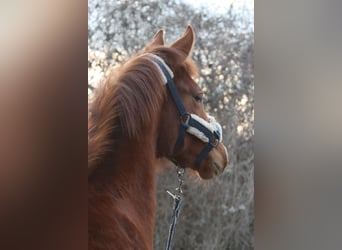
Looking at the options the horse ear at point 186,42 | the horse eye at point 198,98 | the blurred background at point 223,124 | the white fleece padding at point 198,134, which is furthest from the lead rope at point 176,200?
the horse ear at point 186,42

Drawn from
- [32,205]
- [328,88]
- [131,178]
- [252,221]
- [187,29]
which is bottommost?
[252,221]

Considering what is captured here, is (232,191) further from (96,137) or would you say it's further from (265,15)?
(265,15)

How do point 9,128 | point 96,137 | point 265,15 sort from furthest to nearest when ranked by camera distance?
1. point 265,15
2. point 96,137
3. point 9,128

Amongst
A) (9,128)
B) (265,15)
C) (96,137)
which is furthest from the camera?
(265,15)

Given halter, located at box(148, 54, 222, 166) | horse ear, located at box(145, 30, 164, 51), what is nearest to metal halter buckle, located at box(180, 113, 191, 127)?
halter, located at box(148, 54, 222, 166)

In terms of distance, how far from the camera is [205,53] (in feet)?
5.47

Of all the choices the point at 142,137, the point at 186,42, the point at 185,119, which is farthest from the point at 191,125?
the point at 186,42

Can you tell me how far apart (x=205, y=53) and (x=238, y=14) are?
177 mm

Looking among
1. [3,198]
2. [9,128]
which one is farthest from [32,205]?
[9,128]

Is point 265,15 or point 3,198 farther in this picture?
point 265,15

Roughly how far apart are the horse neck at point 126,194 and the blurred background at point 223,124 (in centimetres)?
4

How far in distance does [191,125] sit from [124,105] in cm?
23

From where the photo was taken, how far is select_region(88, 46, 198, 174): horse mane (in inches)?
62.0

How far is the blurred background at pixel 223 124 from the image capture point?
5.46 feet
